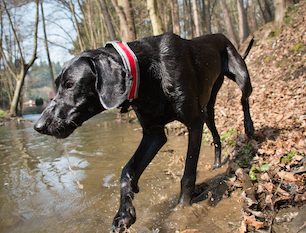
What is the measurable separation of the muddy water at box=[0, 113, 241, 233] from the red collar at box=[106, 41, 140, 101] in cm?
118

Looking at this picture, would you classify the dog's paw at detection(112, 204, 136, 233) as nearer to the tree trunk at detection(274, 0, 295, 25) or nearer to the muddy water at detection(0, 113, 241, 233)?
the muddy water at detection(0, 113, 241, 233)

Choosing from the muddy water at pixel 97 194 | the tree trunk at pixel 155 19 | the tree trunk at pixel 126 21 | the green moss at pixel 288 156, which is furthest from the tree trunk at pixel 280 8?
the green moss at pixel 288 156

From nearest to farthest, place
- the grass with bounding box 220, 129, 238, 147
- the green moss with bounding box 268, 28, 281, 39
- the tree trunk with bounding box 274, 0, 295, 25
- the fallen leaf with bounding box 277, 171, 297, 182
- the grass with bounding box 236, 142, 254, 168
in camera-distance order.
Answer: the fallen leaf with bounding box 277, 171, 297, 182
the grass with bounding box 236, 142, 254, 168
the grass with bounding box 220, 129, 238, 147
the tree trunk with bounding box 274, 0, 295, 25
the green moss with bounding box 268, 28, 281, 39

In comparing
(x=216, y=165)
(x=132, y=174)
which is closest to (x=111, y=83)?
(x=132, y=174)

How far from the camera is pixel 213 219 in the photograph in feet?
10.7

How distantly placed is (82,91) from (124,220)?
3.57 ft

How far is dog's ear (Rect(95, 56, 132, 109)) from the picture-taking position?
292 centimetres

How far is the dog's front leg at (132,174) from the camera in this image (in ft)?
10.1

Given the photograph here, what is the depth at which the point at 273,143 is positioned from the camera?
4.82 meters

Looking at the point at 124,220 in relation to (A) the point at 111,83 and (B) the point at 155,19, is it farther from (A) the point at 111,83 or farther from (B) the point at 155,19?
(B) the point at 155,19

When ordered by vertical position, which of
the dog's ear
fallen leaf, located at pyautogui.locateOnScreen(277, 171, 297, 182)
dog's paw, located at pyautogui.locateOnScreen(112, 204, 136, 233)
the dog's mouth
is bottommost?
fallen leaf, located at pyautogui.locateOnScreen(277, 171, 297, 182)

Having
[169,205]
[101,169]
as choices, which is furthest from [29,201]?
[169,205]

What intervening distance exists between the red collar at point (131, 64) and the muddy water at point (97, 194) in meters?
1.18

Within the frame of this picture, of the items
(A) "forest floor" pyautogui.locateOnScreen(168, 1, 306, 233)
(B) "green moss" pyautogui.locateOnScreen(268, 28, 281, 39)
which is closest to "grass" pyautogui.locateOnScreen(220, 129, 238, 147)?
(A) "forest floor" pyautogui.locateOnScreen(168, 1, 306, 233)
